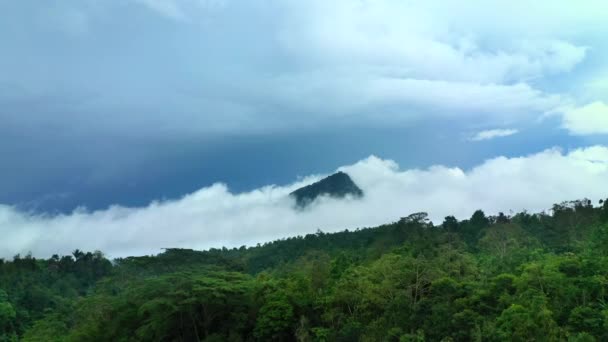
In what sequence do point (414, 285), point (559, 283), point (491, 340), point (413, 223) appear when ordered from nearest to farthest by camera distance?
point (491, 340)
point (559, 283)
point (414, 285)
point (413, 223)

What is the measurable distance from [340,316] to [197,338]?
440 inches

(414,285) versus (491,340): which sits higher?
(414,285)

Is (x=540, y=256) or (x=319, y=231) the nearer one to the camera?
(x=540, y=256)

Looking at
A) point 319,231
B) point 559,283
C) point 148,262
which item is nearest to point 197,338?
point 148,262

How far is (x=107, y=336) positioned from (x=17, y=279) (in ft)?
214

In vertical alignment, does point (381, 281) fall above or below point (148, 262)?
below

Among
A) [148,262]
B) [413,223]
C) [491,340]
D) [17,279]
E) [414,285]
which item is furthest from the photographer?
[17,279]

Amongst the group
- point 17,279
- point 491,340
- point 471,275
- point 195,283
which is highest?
point 17,279

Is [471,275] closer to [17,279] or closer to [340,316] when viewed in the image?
[340,316]

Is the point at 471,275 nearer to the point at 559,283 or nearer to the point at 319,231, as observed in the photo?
the point at 559,283

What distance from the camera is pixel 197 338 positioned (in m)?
39.2

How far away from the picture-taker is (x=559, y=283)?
30109mm

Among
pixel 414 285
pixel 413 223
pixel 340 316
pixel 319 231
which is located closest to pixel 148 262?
pixel 340 316

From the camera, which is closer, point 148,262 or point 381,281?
point 381,281
